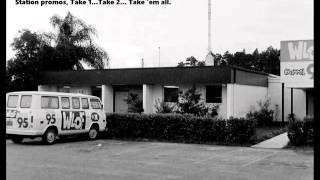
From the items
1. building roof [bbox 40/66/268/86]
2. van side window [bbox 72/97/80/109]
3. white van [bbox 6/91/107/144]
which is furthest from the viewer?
building roof [bbox 40/66/268/86]

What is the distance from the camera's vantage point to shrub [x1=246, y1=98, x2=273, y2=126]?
2597 cm

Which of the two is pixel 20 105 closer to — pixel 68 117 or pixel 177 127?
pixel 68 117

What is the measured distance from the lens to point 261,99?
27312mm

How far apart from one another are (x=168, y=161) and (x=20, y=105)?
681 cm

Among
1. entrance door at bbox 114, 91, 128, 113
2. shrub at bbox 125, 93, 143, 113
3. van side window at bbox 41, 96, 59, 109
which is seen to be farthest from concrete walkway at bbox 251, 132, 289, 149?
entrance door at bbox 114, 91, 128, 113

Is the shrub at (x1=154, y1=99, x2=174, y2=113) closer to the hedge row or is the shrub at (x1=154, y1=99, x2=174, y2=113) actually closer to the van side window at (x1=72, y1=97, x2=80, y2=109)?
the hedge row

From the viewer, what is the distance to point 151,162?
11828mm

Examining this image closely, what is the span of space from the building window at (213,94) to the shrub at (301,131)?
9.50 metres

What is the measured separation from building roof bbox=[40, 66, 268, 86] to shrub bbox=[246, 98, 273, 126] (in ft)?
4.23

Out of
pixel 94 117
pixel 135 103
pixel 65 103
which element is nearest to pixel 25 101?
pixel 65 103

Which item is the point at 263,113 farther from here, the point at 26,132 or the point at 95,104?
the point at 26,132

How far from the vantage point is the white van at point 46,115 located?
1572 cm

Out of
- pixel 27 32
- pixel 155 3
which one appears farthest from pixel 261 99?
pixel 155 3

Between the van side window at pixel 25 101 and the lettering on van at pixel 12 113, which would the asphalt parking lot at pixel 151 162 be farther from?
the van side window at pixel 25 101
